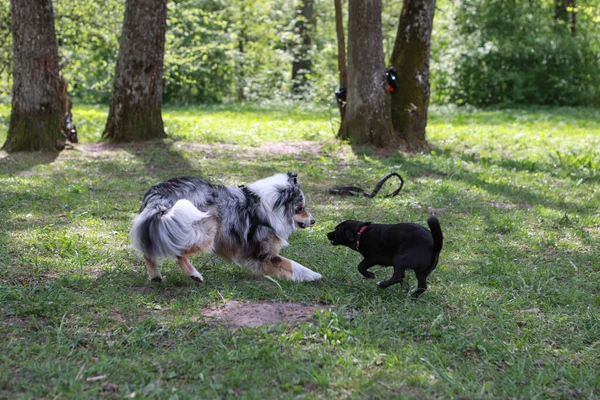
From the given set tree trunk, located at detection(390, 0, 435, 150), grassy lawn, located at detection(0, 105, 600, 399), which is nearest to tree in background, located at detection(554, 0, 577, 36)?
tree trunk, located at detection(390, 0, 435, 150)

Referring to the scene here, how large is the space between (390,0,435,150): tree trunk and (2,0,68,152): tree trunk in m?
6.55

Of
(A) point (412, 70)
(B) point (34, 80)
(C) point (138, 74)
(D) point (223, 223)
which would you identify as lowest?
(D) point (223, 223)

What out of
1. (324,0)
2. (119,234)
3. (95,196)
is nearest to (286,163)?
(95,196)

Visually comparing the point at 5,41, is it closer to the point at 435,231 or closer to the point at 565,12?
the point at 435,231

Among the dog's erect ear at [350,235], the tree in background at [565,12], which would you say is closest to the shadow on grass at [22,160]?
the dog's erect ear at [350,235]

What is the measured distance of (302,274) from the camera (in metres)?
5.60

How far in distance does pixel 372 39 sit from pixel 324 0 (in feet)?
71.6

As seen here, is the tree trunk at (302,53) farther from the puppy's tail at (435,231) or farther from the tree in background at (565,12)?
the puppy's tail at (435,231)

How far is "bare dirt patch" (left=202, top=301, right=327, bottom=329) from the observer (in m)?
4.58

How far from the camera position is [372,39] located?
38.8ft

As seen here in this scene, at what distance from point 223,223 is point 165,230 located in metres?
0.68

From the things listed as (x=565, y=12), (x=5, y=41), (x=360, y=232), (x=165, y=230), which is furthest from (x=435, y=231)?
(x=565, y=12)

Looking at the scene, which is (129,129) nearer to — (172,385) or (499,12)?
(172,385)

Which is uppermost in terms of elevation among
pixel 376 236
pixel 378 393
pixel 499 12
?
pixel 499 12
